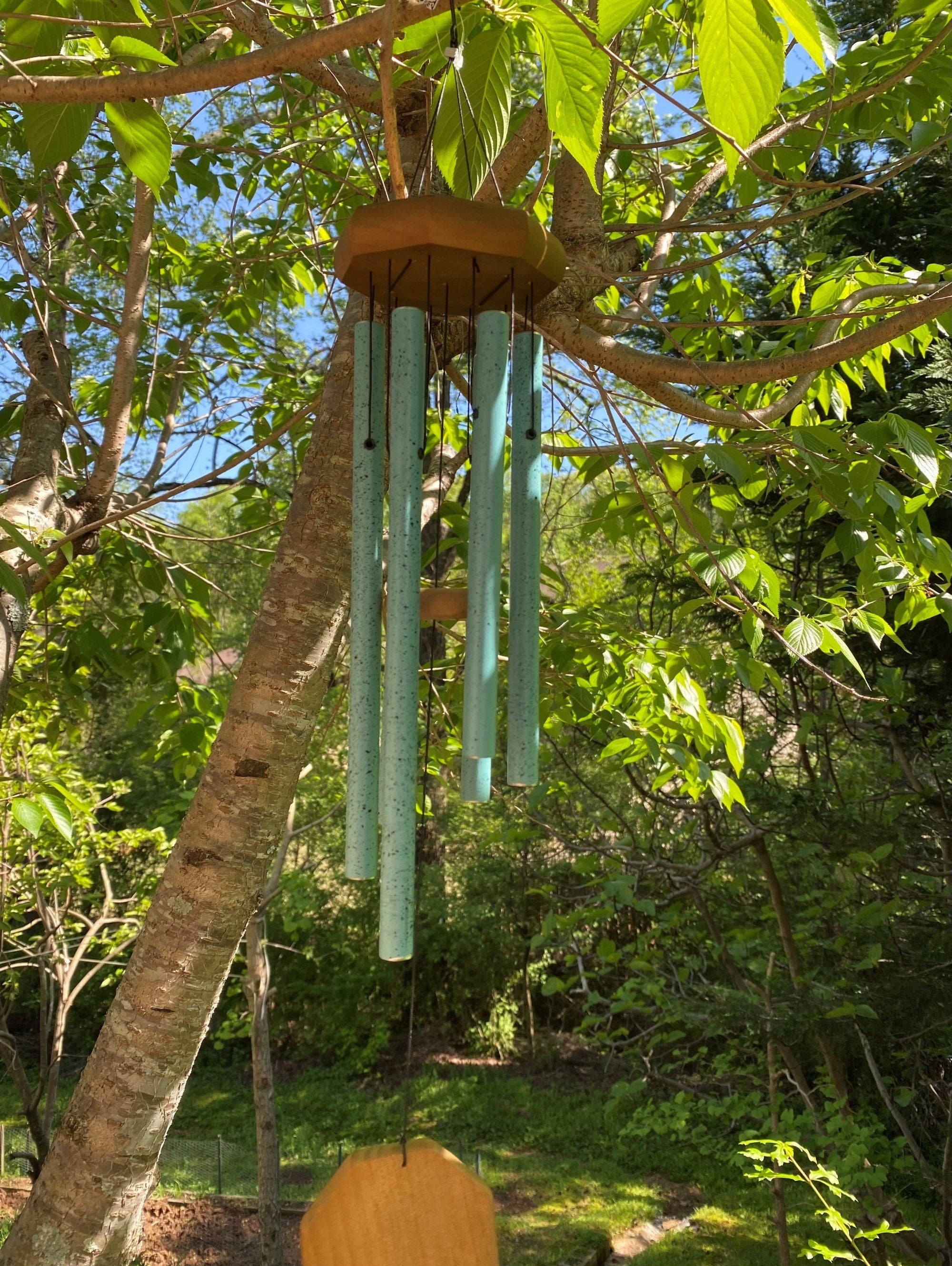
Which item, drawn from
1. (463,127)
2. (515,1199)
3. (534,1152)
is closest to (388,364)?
(463,127)

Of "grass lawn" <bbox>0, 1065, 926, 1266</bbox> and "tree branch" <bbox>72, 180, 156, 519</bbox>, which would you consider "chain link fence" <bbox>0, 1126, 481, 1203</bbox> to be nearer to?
"grass lawn" <bbox>0, 1065, 926, 1266</bbox>

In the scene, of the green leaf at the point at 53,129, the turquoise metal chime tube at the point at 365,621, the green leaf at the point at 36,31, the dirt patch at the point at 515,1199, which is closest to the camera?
the green leaf at the point at 36,31

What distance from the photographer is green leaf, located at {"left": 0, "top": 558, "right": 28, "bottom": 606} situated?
1.43 metres

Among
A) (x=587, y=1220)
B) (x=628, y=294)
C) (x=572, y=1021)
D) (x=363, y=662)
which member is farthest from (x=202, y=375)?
(x=572, y=1021)

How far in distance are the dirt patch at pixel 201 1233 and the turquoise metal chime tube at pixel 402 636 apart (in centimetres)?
433

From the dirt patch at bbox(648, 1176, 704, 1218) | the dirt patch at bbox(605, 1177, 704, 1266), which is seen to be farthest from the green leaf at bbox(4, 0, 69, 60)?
the dirt patch at bbox(648, 1176, 704, 1218)

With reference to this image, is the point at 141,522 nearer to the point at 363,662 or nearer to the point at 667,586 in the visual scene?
the point at 363,662

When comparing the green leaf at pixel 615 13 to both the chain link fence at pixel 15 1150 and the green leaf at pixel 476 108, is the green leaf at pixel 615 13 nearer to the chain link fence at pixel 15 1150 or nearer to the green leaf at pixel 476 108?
the green leaf at pixel 476 108

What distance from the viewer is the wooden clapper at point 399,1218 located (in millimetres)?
1070

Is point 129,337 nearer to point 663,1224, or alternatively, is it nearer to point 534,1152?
point 663,1224

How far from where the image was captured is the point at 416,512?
1.22m

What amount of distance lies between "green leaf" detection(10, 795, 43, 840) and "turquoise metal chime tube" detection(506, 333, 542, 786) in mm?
864

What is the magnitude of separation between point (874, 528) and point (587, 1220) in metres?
4.92

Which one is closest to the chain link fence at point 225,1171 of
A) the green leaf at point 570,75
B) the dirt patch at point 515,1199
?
the dirt patch at point 515,1199
